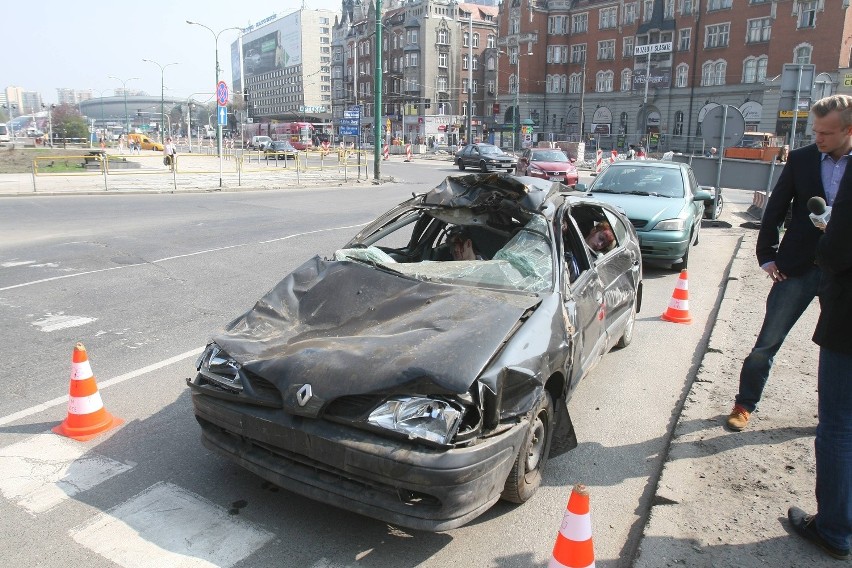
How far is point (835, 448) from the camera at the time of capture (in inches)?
118

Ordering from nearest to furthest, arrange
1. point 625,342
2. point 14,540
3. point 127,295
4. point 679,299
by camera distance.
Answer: point 14,540 → point 625,342 → point 679,299 → point 127,295

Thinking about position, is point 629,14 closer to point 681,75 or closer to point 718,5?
point 681,75

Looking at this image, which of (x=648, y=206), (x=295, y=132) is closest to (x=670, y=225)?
(x=648, y=206)

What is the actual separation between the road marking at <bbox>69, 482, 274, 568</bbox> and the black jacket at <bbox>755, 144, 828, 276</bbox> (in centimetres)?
344

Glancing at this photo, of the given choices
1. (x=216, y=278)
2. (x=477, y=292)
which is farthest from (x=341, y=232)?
(x=477, y=292)

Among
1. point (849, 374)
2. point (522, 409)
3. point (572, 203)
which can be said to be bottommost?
point (522, 409)

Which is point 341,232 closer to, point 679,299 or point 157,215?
point 157,215

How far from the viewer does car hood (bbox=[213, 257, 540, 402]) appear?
2.99 metres

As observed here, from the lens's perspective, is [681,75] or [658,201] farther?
[681,75]

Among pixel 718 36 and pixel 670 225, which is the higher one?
pixel 718 36

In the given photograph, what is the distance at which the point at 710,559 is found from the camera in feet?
10.0

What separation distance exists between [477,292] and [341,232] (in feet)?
31.0

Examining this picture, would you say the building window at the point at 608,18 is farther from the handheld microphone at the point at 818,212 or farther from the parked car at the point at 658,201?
the handheld microphone at the point at 818,212

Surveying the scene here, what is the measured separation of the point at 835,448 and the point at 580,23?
80833mm
